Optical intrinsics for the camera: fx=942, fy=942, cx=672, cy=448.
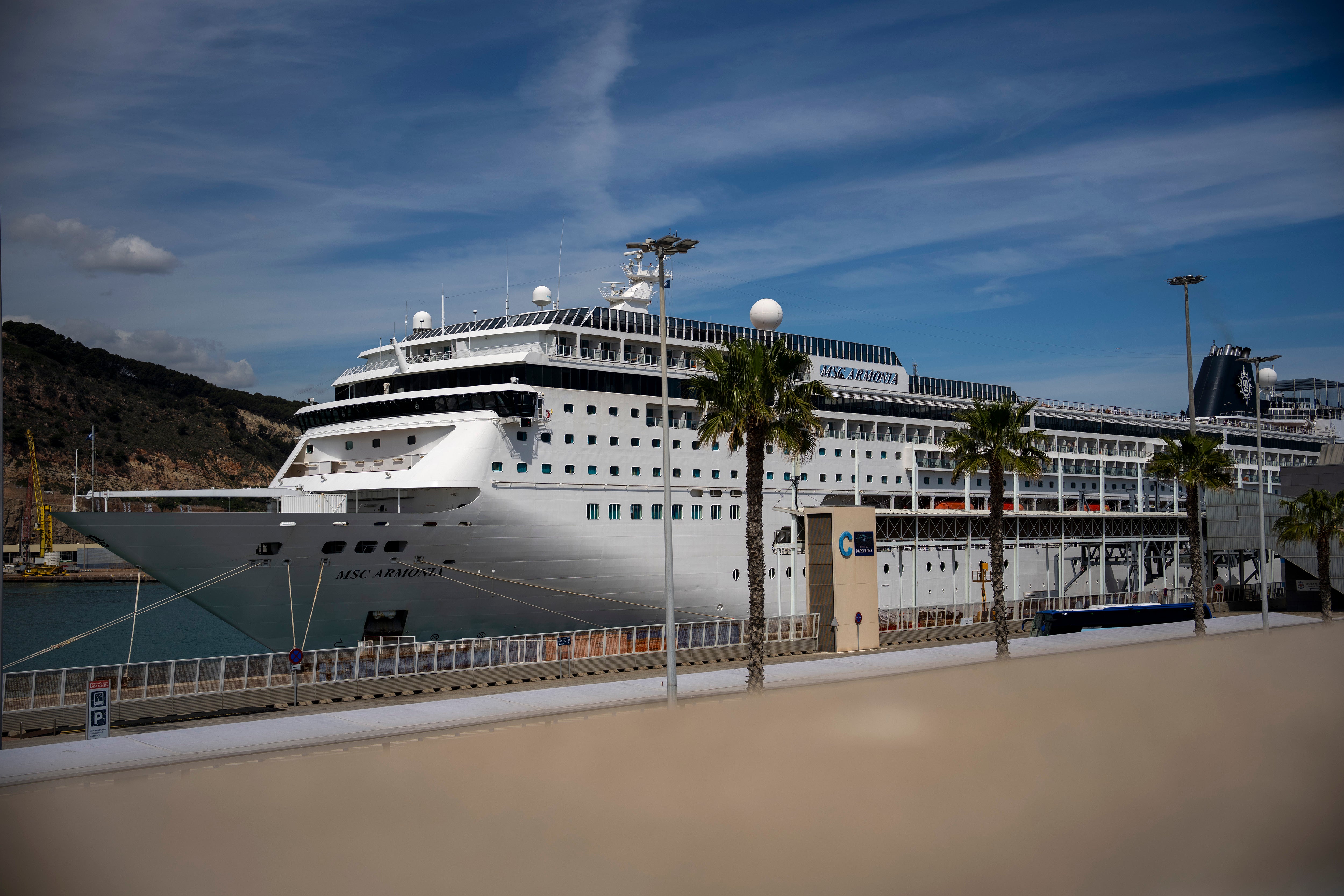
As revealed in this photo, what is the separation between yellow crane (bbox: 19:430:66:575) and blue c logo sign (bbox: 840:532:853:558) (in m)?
87.3

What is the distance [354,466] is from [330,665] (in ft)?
41.2

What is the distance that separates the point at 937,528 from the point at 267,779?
36476 mm

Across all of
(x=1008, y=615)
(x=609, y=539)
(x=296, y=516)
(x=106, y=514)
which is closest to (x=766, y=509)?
(x=609, y=539)

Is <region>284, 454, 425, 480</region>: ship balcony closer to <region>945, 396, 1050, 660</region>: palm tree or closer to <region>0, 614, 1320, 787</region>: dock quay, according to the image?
<region>0, 614, 1320, 787</region>: dock quay

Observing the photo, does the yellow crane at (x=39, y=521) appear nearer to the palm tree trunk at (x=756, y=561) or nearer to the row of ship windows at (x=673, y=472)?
the row of ship windows at (x=673, y=472)

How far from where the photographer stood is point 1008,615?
3884 centimetres

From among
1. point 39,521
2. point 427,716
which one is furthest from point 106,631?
point 39,521

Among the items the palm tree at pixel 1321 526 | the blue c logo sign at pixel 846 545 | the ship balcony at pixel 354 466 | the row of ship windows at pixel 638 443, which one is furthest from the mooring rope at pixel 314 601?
the palm tree at pixel 1321 526

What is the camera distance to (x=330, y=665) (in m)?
20.2

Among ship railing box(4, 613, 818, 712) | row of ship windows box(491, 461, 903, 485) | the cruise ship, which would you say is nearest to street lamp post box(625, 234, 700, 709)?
the cruise ship

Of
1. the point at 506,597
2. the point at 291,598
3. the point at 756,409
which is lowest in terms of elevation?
the point at 506,597

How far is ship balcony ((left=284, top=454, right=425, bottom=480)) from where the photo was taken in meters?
30.6

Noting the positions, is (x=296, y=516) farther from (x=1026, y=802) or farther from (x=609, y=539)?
(x=1026, y=802)

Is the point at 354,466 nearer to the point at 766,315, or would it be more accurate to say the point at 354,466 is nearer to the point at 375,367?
the point at 375,367
